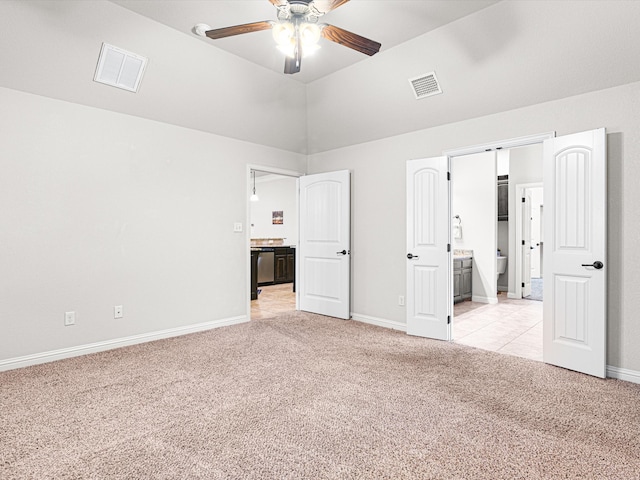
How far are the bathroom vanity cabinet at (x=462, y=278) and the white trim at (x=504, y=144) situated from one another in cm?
265

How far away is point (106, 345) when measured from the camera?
3779 mm

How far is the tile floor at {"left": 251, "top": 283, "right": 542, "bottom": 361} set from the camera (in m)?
A: 4.02

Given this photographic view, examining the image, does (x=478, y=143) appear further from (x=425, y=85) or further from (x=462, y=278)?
(x=462, y=278)

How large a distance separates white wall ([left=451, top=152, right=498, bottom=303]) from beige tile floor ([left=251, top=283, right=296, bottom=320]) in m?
3.47

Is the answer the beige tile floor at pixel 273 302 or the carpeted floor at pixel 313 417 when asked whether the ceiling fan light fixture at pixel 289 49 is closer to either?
the carpeted floor at pixel 313 417

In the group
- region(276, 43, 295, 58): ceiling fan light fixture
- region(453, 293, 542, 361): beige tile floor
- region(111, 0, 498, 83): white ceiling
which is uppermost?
region(111, 0, 498, 83): white ceiling

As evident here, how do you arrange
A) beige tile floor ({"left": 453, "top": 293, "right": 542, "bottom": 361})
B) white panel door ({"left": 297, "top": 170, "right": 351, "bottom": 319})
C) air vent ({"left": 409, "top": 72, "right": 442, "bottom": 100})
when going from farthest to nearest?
white panel door ({"left": 297, "top": 170, "right": 351, "bottom": 319})
beige tile floor ({"left": 453, "top": 293, "right": 542, "bottom": 361})
air vent ({"left": 409, "top": 72, "right": 442, "bottom": 100})

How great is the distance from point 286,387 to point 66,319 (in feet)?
7.72

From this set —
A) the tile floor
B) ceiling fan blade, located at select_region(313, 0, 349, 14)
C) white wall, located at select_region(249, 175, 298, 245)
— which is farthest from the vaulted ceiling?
white wall, located at select_region(249, 175, 298, 245)

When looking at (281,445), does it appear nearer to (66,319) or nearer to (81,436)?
(81,436)

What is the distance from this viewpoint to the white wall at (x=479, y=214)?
662 cm

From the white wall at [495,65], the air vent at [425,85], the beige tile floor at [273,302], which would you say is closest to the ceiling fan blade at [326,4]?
the white wall at [495,65]

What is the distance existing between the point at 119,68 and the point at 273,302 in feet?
13.9

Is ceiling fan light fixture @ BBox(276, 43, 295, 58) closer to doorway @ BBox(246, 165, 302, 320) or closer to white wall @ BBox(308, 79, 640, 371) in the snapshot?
white wall @ BBox(308, 79, 640, 371)
